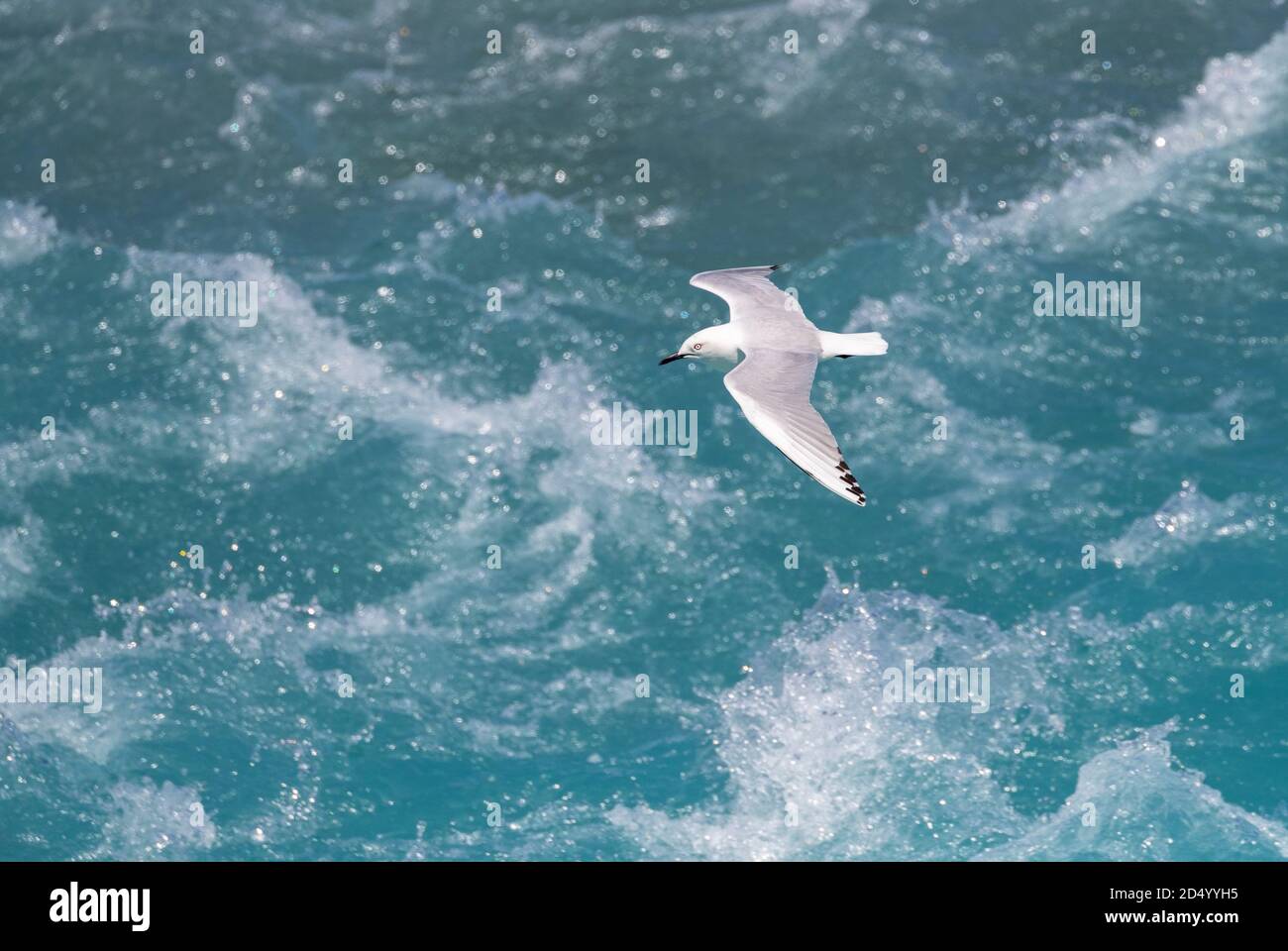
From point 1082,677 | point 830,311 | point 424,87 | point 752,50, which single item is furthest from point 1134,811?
point 424,87

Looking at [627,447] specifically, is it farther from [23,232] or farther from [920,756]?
[23,232]

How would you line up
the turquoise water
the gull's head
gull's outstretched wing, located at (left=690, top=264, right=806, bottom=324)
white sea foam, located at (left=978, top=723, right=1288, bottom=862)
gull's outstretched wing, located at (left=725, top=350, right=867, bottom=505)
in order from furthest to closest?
1. the turquoise water
2. white sea foam, located at (left=978, top=723, right=1288, bottom=862)
3. gull's outstretched wing, located at (left=690, top=264, right=806, bottom=324)
4. the gull's head
5. gull's outstretched wing, located at (left=725, top=350, right=867, bottom=505)

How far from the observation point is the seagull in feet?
29.3

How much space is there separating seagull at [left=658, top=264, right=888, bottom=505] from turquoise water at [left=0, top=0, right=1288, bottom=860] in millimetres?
3401

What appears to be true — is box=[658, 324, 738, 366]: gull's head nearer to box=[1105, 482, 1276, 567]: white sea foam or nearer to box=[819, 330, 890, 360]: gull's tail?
box=[819, 330, 890, 360]: gull's tail

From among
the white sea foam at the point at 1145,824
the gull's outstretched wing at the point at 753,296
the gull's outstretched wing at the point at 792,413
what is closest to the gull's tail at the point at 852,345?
the gull's outstretched wing at the point at 792,413

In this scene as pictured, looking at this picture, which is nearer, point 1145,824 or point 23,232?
point 1145,824

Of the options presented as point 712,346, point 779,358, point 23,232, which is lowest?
point 779,358

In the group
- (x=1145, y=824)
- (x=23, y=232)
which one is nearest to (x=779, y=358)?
(x=1145, y=824)

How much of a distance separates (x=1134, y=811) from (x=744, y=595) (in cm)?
370

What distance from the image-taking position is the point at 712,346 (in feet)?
35.2

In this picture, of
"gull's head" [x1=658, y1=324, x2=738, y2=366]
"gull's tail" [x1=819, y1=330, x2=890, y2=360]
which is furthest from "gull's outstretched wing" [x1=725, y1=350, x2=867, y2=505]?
"gull's head" [x1=658, y1=324, x2=738, y2=366]

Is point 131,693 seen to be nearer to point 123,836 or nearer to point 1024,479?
point 123,836

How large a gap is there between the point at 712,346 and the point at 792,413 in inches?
62.3
